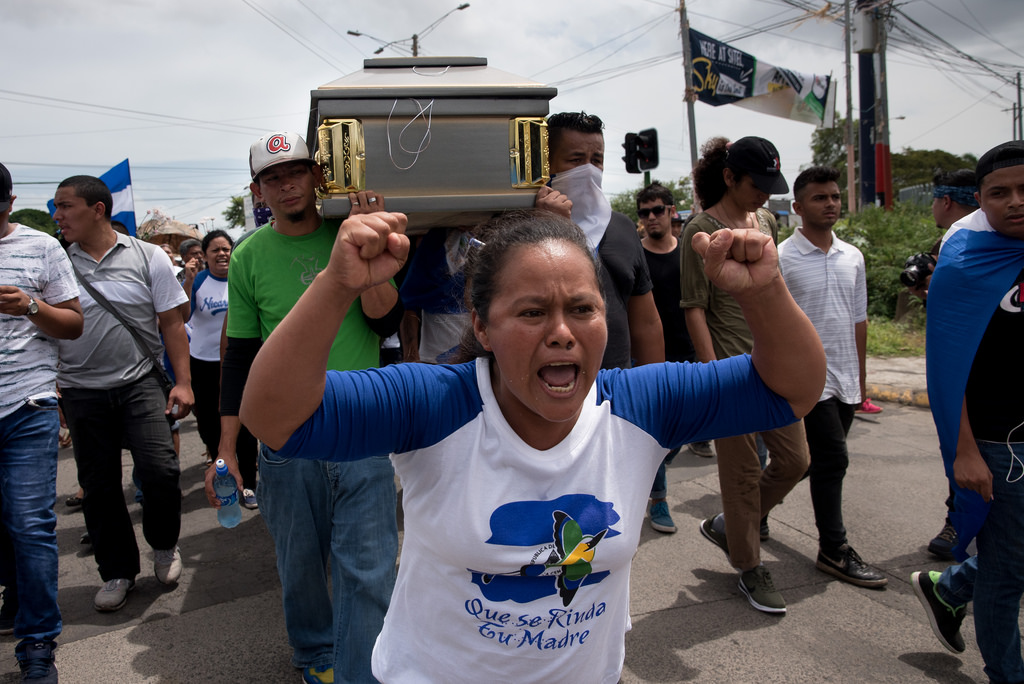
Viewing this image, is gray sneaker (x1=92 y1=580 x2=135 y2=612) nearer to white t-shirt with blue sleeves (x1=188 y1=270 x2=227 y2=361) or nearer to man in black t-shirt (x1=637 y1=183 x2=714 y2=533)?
white t-shirt with blue sleeves (x1=188 y1=270 x2=227 y2=361)

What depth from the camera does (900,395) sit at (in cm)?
901

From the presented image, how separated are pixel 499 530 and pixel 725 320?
9.45ft

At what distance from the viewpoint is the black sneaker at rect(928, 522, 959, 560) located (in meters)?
4.55

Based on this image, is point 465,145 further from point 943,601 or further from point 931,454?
point 931,454

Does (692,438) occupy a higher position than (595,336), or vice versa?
(595,336)

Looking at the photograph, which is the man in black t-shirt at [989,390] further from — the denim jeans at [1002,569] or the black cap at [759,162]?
the black cap at [759,162]

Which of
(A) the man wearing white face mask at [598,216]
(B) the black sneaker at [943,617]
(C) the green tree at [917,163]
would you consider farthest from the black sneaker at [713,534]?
(C) the green tree at [917,163]

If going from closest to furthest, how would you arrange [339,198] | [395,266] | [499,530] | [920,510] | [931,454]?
[395,266] < [499,530] < [339,198] < [920,510] < [931,454]

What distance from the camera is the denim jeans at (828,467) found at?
434 centimetres

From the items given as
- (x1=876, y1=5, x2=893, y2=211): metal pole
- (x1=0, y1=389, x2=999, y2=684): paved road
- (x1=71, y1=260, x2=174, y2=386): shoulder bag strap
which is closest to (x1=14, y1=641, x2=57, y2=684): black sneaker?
(x1=0, y1=389, x2=999, y2=684): paved road

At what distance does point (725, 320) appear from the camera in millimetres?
4199

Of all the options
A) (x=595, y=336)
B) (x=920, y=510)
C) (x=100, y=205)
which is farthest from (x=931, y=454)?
(x=100, y=205)

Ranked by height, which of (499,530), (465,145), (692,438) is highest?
(465,145)

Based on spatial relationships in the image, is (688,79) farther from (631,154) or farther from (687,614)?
(687,614)
